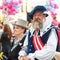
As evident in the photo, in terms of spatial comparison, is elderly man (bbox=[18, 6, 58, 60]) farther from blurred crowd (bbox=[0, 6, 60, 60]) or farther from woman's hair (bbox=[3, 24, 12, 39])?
woman's hair (bbox=[3, 24, 12, 39])

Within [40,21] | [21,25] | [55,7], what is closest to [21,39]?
[21,25]

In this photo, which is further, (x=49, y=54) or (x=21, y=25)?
(x=21, y=25)

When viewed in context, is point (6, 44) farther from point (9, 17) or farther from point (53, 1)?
point (53, 1)

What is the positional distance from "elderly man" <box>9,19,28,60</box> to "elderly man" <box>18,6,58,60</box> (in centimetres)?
26

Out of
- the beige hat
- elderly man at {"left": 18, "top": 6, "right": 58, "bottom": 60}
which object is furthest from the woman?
elderly man at {"left": 18, "top": 6, "right": 58, "bottom": 60}

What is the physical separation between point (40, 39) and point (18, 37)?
554 mm

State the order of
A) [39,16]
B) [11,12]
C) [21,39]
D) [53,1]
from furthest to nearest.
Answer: [11,12]
[53,1]
[21,39]
[39,16]

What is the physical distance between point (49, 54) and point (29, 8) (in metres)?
1.01

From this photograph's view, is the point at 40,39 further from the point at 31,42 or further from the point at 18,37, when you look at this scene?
the point at 18,37

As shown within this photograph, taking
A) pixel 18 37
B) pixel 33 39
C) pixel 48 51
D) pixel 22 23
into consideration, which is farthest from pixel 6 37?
pixel 48 51

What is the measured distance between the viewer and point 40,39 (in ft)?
9.34

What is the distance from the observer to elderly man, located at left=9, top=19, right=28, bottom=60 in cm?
318

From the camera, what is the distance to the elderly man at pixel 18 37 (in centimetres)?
318

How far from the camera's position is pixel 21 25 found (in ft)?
10.7
